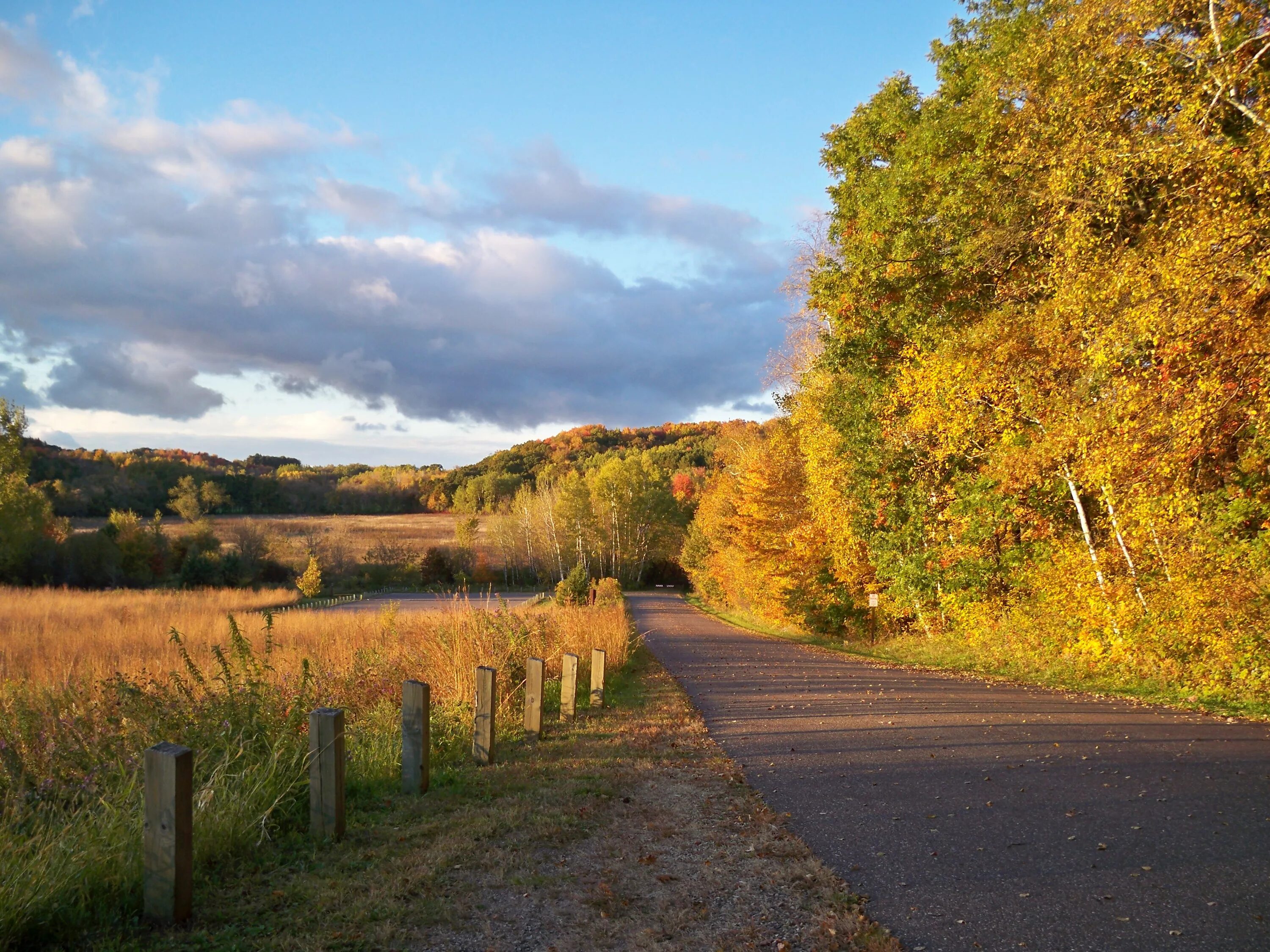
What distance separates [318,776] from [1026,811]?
498 centimetres

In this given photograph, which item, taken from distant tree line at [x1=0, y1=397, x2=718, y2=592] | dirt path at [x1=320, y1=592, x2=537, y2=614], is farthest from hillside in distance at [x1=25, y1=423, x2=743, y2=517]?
dirt path at [x1=320, y1=592, x2=537, y2=614]

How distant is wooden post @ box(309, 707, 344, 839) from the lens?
204 inches

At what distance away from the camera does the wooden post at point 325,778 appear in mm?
5191

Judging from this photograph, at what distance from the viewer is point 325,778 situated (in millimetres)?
5188

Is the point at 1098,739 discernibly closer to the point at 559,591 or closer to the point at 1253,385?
the point at 1253,385

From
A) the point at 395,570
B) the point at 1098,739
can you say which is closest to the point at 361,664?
the point at 1098,739

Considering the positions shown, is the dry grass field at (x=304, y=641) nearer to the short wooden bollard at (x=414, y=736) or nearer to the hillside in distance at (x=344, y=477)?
the short wooden bollard at (x=414, y=736)

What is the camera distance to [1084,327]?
1086 centimetres

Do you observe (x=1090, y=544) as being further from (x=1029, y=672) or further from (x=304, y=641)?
(x=304, y=641)

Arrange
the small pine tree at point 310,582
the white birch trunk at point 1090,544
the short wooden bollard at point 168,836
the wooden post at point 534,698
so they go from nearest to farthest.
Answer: the short wooden bollard at point 168,836 < the wooden post at point 534,698 < the white birch trunk at point 1090,544 < the small pine tree at point 310,582

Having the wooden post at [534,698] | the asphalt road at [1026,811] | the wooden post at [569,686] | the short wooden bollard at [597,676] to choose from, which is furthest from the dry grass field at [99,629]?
the asphalt road at [1026,811]

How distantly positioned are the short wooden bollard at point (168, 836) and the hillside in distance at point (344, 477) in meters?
67.0

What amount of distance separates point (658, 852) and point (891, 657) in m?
15.7

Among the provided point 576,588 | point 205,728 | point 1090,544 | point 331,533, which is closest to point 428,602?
point 576,588
